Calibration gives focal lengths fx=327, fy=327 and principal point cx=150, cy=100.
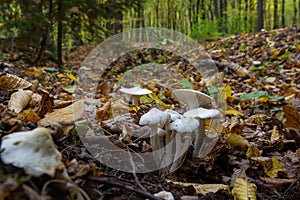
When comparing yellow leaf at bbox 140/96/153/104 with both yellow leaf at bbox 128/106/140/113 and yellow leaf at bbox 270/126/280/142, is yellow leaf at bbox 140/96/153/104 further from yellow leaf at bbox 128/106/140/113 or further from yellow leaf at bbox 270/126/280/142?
yellow leaf at bbox 270/126/280/142

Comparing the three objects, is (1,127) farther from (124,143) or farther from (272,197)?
(272,197)

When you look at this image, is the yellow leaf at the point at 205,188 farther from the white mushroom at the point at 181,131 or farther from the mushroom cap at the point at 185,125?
the mushroom cap at the point at 185,125

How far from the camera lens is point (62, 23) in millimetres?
6121

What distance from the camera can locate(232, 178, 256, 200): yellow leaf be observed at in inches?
54.7

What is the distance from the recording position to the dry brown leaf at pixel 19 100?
1734mm

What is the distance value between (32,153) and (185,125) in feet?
2.32

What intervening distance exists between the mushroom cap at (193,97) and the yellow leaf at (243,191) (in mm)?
405

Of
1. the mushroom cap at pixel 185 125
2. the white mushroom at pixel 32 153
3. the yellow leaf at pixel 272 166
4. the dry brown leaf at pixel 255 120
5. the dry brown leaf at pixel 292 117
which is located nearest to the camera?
the white mushroom at pixel 32 153

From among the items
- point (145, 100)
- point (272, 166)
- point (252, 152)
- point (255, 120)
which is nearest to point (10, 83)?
point (145, 100)

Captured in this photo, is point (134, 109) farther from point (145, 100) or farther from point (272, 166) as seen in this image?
point (272, 166)

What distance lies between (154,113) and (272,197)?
683mm

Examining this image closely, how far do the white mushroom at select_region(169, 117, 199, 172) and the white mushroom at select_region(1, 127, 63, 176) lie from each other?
0.63 meters

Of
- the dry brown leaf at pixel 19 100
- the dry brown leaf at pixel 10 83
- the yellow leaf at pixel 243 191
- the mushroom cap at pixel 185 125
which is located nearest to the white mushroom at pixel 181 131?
the mushroom cap at pixel 185 125

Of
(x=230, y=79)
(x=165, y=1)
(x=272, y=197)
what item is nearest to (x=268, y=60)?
(x=230, y=79)
